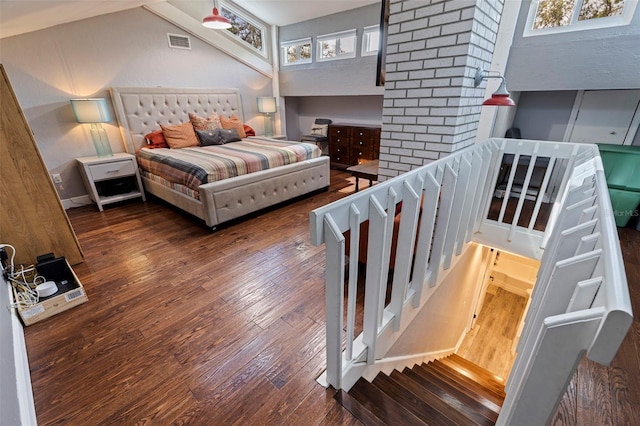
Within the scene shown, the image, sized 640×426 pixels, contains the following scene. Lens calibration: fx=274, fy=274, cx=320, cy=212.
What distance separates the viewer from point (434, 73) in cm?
190

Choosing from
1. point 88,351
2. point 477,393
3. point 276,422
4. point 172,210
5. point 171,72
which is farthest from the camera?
point 171,72

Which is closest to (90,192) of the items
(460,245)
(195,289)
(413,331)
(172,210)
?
(172,210)

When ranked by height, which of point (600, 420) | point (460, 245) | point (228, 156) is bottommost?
point (600, 420)

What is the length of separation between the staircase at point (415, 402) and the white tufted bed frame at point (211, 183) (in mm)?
2145

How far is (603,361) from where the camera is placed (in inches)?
20.7

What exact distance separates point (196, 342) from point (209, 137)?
3.21 meters

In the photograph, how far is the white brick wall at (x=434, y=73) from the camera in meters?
1.76

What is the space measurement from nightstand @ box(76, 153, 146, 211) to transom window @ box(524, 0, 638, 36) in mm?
4749

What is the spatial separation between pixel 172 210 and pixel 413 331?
3069mm

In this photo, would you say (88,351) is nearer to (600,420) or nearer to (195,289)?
(195,289)

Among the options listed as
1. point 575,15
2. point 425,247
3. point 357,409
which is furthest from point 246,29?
point 357,409

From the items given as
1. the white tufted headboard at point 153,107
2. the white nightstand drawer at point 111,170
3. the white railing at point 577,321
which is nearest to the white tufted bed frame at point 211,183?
the white tufted headboard at point 153,107

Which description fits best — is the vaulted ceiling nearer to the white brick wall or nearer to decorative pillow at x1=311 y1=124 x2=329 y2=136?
decorative pillow at x1=311 y1=124 x2=329 y2=136

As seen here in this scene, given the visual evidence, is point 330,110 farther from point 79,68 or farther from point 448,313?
point 448,313
